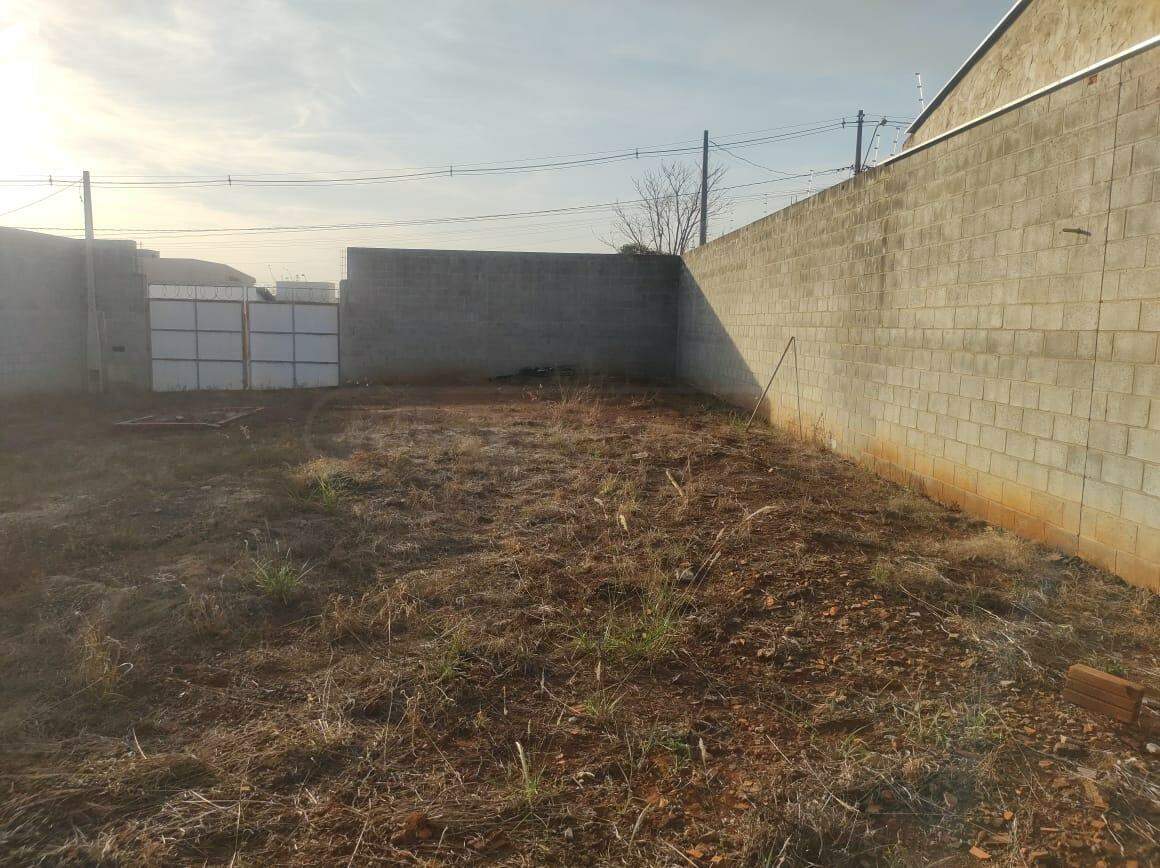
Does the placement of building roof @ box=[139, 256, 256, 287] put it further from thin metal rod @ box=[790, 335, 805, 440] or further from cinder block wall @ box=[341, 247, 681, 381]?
thin metal rod @ box=[790, 335, 805, 440]

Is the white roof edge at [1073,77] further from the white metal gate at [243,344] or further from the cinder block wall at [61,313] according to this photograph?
the cinder block wall at [61,313]

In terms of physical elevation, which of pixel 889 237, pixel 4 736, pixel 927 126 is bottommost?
pixel 4 736

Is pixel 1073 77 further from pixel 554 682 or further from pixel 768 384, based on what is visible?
pixel 768 384

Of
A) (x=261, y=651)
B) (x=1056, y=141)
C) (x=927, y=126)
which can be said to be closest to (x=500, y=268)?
(x=927, y=126)

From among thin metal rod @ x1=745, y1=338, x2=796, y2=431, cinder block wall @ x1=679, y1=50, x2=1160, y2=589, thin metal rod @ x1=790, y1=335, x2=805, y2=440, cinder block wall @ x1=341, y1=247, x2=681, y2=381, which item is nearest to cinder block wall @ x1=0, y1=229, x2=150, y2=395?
cinder block wall @ x1=341, y1=247, x2=681, y2=381

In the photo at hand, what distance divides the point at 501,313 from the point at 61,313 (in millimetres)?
8058

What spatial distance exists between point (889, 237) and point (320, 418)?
25.3 ft

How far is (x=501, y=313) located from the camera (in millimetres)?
16047

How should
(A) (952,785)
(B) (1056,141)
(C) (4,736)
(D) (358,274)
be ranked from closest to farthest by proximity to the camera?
(A) (952,785) < (C) (4,736) < (B) (1056,141) < (D) (358,274)

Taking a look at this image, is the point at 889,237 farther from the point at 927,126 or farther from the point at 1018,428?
the point at 927,126

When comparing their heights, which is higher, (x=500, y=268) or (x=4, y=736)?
(x=500, y=268)

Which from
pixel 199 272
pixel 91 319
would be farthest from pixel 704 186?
pixel 199 272

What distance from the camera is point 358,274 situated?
51.3 feet

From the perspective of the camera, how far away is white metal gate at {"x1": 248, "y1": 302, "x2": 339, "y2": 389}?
15.8 metres
